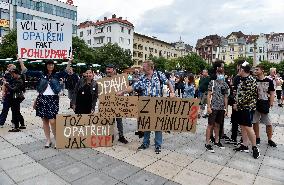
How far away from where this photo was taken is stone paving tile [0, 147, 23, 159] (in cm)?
611

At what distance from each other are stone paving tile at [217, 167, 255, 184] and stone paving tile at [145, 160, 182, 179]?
2.59ft

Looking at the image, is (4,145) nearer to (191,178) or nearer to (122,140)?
(122,140)

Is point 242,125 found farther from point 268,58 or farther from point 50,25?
point 268,58

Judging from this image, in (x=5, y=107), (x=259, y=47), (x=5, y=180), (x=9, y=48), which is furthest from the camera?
(x=259, y=47)

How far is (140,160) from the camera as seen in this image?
19.5ft

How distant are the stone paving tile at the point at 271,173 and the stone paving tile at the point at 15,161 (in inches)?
174

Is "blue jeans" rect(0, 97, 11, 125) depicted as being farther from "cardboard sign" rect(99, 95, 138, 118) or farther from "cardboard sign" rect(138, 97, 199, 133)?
"cardboard sign" rect(138, 97, 199, 133)

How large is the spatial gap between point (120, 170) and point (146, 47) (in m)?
93.5

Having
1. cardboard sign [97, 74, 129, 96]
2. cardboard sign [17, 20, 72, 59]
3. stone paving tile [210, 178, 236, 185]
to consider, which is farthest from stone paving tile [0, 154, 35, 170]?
stone paving tile [210, 178, 236, 185]

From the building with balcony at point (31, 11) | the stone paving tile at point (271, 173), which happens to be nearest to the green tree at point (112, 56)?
the building with balcony at point (31, 11)

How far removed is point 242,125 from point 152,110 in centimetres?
204

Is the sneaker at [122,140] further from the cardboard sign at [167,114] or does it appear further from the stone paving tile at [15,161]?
the stone paving tile at [15,161]

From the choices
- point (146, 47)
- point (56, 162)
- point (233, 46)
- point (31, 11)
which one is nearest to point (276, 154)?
point (56, 162)

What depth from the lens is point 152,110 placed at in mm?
6473
